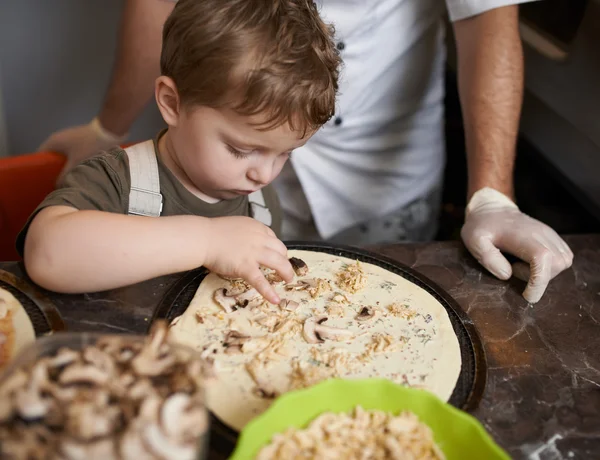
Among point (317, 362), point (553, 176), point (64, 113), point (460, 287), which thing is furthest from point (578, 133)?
point (64, 113)

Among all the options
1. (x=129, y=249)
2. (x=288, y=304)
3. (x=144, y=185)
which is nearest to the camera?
(x=129, y=249)

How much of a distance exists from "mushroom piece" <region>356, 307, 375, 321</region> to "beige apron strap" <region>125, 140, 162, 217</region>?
0.42 m

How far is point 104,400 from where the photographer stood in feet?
1.92

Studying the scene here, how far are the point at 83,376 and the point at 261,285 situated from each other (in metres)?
0.41

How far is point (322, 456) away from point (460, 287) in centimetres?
53

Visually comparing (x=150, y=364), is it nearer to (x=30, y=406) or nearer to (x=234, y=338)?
(x=30, y=406)

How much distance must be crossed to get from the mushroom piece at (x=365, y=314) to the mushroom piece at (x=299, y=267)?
0.14 meters

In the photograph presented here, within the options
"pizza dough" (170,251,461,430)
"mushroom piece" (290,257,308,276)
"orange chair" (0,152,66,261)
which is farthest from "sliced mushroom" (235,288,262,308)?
"orange chair" (0,152,66,261)

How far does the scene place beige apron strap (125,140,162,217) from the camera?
1.11 metres

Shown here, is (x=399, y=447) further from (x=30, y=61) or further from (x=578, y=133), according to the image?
(x=30, y=61)

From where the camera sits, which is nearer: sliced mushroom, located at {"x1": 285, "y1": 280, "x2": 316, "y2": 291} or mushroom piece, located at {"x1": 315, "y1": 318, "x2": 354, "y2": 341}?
mushroom piece, located at {"x1": 315, "y1": 318, "x2": 354, "y2": 341}

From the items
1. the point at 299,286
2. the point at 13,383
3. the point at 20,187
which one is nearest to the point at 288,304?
the point at 299,286

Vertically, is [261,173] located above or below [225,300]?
above

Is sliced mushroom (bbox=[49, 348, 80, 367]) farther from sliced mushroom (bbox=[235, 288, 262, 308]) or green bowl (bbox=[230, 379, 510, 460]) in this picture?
sliced mushroom (bbox=[235, 288, 262, 308])
